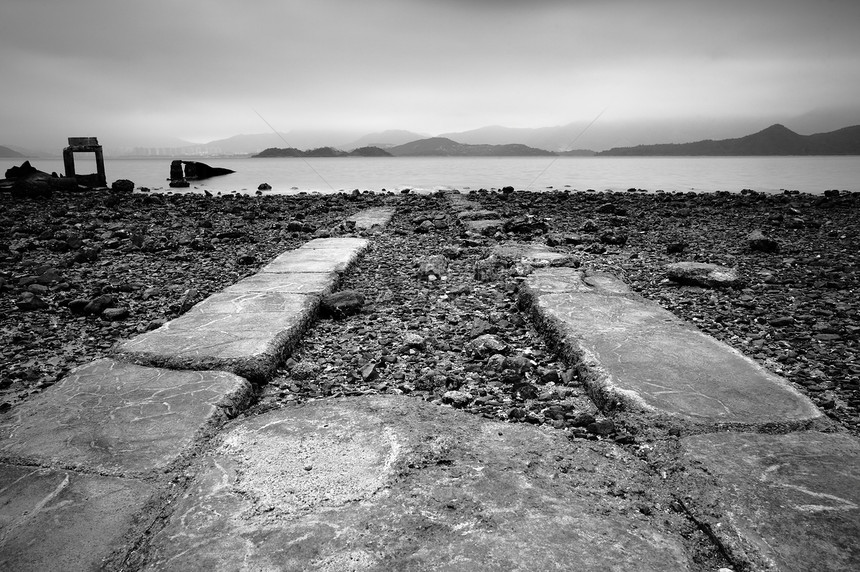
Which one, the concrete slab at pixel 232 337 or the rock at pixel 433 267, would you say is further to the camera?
the rock at pixel 433 267

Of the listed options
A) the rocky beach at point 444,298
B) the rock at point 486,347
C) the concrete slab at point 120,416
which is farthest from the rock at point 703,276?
the concrete slab at point 120,416

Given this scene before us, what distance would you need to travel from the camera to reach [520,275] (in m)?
3.78

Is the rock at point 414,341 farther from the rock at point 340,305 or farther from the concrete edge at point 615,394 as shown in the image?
the concrete edge at point 615,394

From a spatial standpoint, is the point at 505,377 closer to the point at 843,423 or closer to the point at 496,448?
the point at 496,448

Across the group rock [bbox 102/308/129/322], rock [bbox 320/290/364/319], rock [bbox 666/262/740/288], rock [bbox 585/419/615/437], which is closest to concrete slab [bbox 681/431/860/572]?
rock [bbox 585/419/615/437]

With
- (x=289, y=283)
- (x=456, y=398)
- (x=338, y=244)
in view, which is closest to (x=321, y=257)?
(x=338, y=244)

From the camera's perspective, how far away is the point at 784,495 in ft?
4.24

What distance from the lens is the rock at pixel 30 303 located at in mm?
3242

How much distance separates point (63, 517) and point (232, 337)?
1.18m

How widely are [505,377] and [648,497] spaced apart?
88 cm

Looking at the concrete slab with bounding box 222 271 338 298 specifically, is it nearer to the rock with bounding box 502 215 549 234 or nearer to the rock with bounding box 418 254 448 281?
the rock with bounding box 418 254 448 281

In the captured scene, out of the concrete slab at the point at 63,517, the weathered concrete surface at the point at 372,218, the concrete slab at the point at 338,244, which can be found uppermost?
the weathered concrete surface at the point at 372,218

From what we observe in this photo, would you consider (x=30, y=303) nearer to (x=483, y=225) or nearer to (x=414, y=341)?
(x=414, y=341)

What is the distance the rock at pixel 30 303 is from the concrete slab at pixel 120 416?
1.68 m
